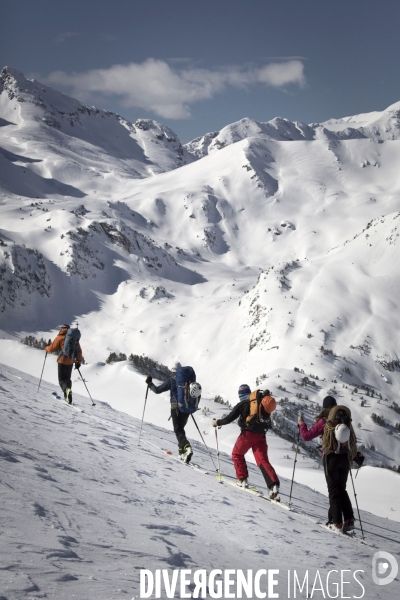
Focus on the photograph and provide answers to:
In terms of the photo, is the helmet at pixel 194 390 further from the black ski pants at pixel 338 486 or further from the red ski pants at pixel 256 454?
the black ski pants at pixel 338 486

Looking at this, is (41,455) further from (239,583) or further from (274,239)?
(274,239)

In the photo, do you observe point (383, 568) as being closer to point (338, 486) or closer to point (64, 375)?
point (338, 486)

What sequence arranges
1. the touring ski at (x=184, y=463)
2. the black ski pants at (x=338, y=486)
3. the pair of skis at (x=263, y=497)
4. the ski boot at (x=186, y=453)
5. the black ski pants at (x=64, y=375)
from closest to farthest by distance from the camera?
the pair of skis at (x=263, y=497)
the black ski pants at (x=338, y=486)
the touring ski at (x=184, y=463)
the ski boot at (x=186, y=453)
the black ski pants at (x=64, y=375)

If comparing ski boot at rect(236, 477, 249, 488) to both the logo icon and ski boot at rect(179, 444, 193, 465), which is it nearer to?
ski boot at rect(179, 444, 193, 465)

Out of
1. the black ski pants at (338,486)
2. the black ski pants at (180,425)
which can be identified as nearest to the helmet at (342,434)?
the black ski pants at (338,486)

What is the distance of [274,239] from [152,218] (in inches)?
815

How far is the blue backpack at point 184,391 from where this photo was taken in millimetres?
8648

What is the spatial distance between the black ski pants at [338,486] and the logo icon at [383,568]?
0.84m

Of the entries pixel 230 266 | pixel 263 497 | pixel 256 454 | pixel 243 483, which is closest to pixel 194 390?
pixel 256 454

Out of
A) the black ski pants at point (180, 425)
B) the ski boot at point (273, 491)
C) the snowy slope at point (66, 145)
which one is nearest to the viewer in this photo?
the ski boot at point (273, 491)

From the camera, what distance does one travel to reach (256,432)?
Result: 25.0 ft

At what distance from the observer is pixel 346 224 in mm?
71875

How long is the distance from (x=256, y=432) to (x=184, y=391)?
1705mm

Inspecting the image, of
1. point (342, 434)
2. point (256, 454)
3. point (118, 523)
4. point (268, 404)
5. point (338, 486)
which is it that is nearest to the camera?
point (118, 523)
